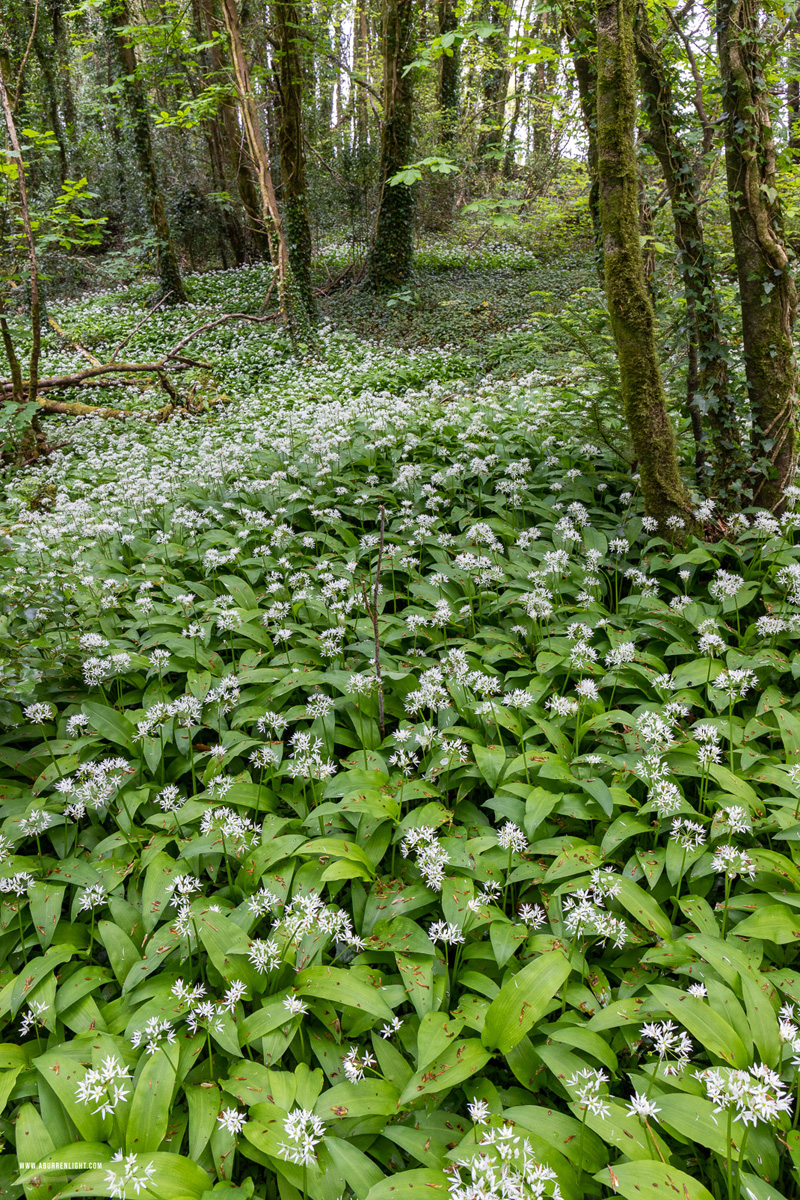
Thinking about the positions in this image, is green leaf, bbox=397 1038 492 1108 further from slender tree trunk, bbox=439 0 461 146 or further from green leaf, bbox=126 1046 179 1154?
slender tree trunk, bbox=439 0 461 146

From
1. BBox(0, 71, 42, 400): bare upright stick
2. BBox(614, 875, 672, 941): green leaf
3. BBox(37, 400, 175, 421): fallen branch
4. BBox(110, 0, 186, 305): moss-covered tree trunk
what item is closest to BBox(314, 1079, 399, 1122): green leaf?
BBox(614, 875, 672, 941): green leaf

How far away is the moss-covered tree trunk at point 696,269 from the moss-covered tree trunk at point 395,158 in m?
9.92

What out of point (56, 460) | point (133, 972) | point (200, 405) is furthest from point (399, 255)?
point (133, 972)

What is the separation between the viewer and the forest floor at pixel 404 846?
1.77 m

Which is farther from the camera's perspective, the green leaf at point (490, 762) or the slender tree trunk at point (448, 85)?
the slender tree trunk at point (448, 85)

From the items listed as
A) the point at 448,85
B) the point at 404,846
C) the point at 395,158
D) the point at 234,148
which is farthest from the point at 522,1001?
the point at 234,148

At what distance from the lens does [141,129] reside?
1407 cm

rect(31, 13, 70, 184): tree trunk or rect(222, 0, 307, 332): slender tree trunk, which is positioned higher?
rect(31, 13, 70, 184): tree trunk

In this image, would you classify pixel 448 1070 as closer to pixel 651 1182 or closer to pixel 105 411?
pixel 651 1182

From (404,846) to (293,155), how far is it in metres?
13.4

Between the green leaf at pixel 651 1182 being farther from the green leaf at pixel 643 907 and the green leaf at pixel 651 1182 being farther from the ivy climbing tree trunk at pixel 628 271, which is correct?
the ivy climbing tree trunk at pixel 628 271

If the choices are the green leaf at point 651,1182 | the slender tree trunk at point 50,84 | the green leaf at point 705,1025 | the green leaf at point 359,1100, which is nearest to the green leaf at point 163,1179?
the green leaf at point 359,1100

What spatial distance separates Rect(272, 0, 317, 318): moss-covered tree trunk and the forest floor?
898cm

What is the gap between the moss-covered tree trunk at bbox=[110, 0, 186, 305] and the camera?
13.7 meters
